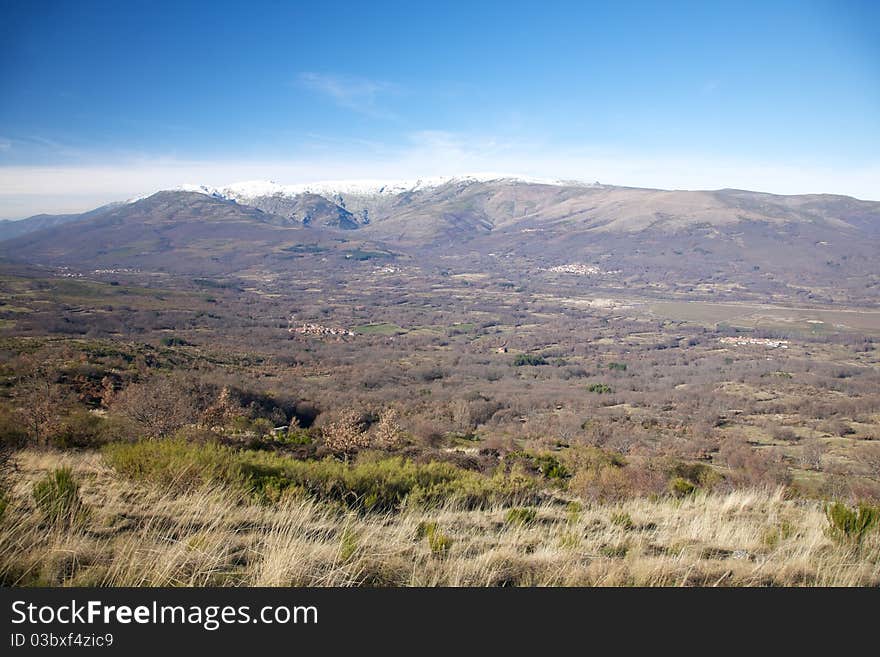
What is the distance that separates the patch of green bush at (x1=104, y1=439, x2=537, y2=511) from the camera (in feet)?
23.5

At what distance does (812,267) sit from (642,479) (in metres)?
238

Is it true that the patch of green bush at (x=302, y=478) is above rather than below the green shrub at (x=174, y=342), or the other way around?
above

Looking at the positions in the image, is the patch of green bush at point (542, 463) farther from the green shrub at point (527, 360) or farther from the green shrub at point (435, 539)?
the green shrub at point (527, 360)

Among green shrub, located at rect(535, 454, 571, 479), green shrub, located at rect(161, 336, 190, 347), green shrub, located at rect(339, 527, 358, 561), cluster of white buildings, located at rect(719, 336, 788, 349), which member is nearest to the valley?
green shrub, located at rect(339, 527, 358, 561)

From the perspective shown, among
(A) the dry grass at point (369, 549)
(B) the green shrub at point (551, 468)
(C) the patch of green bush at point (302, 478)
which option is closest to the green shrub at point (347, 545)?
(A) the dry grass at point (369, 549)

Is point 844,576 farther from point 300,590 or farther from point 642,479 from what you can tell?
point 642,479

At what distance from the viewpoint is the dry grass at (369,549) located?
12.8 ft

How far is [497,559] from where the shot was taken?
462cm

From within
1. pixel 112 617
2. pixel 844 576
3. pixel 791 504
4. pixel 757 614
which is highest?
pixel 112 617

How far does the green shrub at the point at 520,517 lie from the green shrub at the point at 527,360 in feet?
236

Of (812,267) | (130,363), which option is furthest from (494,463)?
(812,267)

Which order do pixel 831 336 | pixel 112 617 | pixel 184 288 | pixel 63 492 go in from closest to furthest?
pixel 112 617, pixel 63 492, pixel 831 336, pixel 184 288

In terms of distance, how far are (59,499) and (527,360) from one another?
78988 millimetres

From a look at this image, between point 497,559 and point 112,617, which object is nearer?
point 112,617
